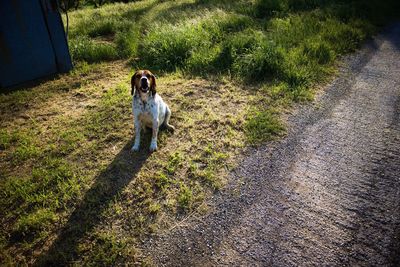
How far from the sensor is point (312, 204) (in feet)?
10.6

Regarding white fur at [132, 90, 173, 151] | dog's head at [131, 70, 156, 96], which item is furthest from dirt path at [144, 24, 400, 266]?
dog's head at [131, 70, 156, 96]

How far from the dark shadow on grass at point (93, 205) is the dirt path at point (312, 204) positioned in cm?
69

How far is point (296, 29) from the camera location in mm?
7082

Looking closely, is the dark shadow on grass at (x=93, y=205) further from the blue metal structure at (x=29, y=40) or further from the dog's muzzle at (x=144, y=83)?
the blue metal structure at (x=29, y=40)

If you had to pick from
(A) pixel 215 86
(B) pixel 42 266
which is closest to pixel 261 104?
(A) pixel 215 86

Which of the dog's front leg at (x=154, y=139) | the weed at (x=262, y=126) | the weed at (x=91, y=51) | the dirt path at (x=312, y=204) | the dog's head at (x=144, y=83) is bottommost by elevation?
the dirt path at (x=312, y=204)

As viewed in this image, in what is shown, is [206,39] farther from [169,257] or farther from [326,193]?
[169,257]

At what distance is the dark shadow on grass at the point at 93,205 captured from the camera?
9.22 feet

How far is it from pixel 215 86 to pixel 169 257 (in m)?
3.34

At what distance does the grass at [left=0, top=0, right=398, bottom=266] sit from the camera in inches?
122

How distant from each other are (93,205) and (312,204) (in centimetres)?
229

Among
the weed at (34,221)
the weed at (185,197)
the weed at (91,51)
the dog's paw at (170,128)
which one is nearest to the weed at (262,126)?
the dog's paw at (170,128)

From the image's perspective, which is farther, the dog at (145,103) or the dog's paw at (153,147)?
the dog's paw at (153,147)

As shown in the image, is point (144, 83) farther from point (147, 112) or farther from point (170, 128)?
point (170, 128)
